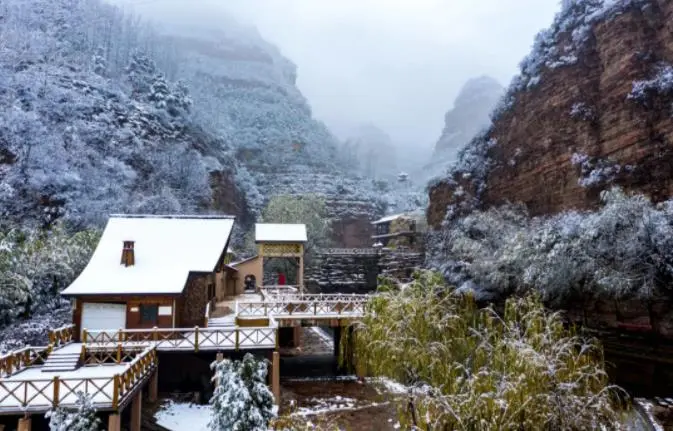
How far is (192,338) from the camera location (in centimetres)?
1858

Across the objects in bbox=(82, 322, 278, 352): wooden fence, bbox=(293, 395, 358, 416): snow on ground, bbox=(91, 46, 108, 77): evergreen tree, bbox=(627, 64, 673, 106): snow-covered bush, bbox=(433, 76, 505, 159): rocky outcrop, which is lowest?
bbox=(293, 395, 358, 416): snow on ground

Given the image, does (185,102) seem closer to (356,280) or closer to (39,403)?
(356,280)

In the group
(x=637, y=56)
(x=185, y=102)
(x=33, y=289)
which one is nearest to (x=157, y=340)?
(x=33, y=289)

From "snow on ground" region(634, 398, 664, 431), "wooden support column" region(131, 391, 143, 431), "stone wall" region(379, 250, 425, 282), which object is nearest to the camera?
"snow on ground" region(634, 398, 664, 431)

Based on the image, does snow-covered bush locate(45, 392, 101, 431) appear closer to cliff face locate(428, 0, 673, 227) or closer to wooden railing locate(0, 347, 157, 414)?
wooden railing locate(0, 347, 157, 414)

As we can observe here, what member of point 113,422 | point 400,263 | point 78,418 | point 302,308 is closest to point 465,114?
point 400,263

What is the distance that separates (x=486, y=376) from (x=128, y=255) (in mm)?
17133

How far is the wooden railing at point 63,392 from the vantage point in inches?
469

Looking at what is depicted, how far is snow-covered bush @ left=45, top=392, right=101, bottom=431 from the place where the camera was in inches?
422

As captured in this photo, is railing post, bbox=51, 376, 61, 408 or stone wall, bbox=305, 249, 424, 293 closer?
railing post, bbox=51, 376, 61, 408

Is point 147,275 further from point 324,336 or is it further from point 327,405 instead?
point 324,336

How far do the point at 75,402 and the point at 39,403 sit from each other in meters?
1.36

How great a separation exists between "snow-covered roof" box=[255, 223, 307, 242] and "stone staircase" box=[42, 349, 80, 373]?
1639 centimetres

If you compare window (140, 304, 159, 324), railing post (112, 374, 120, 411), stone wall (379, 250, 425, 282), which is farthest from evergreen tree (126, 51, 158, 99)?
railing post (112, 374, 120, 411)
